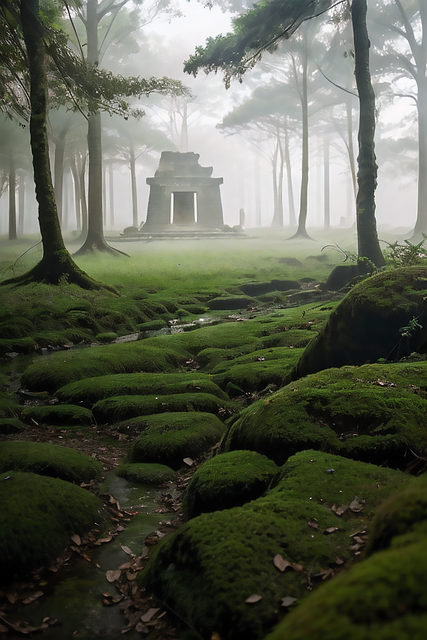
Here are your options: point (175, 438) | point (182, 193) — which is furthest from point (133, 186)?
point (175, 438)

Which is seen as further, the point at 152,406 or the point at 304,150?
the point at 304,150

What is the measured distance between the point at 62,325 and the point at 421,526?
987 cm

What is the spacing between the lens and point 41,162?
12.5m

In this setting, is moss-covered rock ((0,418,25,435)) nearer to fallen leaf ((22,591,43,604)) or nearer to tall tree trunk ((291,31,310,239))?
fallen leaf ((22,591,43,604))

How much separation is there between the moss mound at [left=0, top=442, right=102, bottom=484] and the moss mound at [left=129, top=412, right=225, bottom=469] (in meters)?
0.49

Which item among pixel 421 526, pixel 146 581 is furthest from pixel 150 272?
pixel 421 526

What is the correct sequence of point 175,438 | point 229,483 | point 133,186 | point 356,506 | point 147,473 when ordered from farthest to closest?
point 133,186
point 175,438
point 147,473
point 229,483
point 356,506

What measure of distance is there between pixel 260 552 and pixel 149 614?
23.6 inches

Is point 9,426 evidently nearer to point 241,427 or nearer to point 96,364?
point 96,364

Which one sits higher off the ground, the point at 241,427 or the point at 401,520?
the point at 401,520

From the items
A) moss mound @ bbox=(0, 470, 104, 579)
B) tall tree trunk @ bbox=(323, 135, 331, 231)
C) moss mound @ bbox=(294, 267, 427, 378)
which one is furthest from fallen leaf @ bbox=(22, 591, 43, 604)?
tall tree trunk @ bbox=(323, 135, 331, 231)

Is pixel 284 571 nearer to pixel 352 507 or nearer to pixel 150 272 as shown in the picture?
pixel 352 507

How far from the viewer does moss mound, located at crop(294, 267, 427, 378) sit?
5.11 meters

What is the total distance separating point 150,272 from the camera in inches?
721
